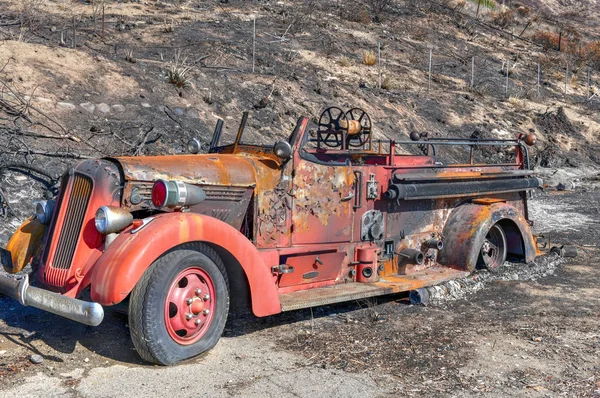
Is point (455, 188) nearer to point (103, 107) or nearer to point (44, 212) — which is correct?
point (44, 212)

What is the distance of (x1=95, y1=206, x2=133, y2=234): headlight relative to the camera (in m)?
5.07

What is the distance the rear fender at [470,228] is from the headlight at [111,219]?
426cm

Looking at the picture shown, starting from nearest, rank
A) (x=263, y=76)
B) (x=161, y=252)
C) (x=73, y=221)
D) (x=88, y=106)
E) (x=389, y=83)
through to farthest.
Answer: (x=161, y=252) < (x=73, y=221) < (x=88, y=106) < (x=263, y=76) < (x=389, y=83)

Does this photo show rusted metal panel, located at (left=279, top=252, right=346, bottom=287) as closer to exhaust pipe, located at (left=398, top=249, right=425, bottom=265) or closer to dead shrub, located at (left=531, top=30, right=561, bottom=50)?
exhaust pipe, located at (left=398, top=249, right=425, bottom=265)

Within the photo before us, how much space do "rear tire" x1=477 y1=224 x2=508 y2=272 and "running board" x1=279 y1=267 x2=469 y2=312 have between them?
2.43 ft

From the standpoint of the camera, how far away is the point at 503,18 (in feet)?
113

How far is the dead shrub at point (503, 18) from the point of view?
34.2m

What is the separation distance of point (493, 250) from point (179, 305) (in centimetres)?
483

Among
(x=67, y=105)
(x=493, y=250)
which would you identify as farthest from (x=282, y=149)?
(x=67, y=105)

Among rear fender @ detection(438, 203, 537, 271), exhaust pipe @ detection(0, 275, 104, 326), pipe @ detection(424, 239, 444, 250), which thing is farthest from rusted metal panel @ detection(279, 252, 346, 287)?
exhaust pipe @ detection(0, 275, 104, 326)

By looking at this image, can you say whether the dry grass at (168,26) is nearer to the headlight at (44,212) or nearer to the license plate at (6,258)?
the headlight at (44,212)

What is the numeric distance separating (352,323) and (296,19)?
756 inches

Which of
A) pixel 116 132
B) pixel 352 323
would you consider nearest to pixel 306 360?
pixel 352 323

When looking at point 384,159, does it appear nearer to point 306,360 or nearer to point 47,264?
point 306,360
